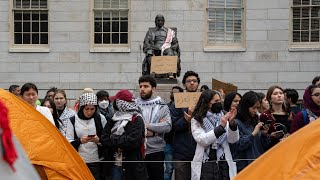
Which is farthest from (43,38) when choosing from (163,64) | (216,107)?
(216,107)

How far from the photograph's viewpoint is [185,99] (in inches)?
382

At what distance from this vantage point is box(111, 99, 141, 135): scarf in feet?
28.8

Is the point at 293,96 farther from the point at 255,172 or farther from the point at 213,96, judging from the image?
the point at 255,172

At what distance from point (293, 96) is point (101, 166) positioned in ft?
12.6

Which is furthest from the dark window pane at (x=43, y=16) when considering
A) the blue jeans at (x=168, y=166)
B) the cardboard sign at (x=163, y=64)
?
the blue jeans at (x=168, y=166)

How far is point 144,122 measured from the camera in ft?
29.9

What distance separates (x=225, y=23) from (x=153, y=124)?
13734mm

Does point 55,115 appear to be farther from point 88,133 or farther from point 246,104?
point 246,104

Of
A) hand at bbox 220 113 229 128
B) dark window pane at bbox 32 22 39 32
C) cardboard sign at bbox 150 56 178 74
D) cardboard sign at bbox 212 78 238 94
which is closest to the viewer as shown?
hand at bbox 220 113 229 128

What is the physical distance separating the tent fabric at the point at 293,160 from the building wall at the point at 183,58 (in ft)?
59.0

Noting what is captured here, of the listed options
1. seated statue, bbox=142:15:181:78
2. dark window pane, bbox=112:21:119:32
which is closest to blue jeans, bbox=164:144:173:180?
seated statue, bbox=142:15:181:78

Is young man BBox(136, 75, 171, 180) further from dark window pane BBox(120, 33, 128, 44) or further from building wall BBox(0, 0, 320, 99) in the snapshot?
dark window pane BBox(120, 33, 128, 44)

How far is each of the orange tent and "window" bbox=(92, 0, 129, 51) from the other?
1545 cm

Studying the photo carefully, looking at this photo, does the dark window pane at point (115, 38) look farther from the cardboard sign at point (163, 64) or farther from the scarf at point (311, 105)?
the scarf at point (311, 105)
